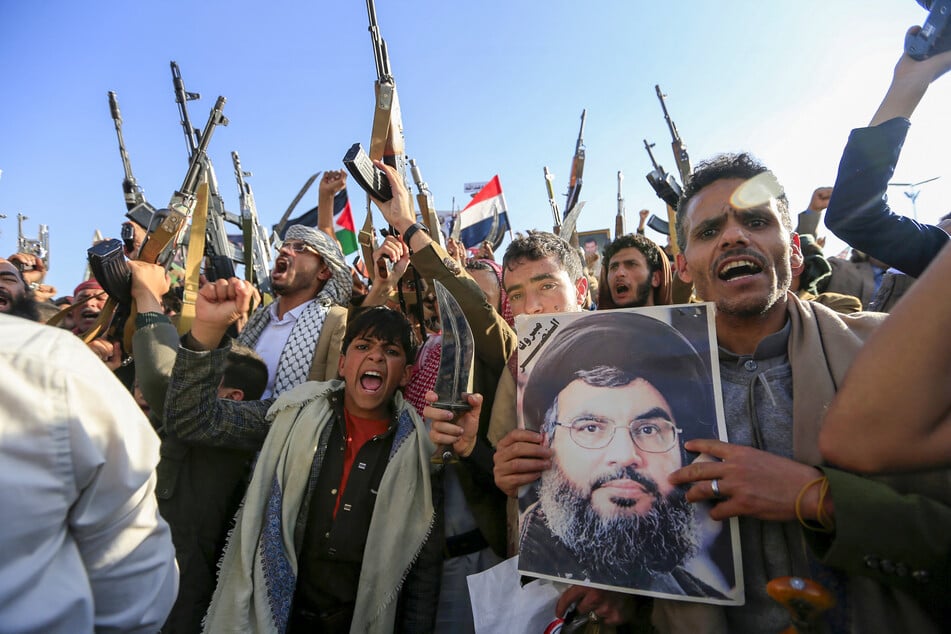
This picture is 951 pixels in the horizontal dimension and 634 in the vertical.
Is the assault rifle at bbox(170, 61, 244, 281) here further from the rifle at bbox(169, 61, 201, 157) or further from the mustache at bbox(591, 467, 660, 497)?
the mustache at bbox(591, 467, 660, 497)

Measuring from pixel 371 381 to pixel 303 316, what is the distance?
41.2 inches

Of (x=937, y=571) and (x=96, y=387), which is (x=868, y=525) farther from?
(x=96, y=387)

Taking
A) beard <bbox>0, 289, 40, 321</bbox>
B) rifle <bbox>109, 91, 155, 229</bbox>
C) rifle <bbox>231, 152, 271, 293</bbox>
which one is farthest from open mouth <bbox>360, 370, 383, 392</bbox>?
rifle <bbox>109, 91, 155, 229</bbox>

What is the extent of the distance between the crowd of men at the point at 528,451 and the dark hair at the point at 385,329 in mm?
13

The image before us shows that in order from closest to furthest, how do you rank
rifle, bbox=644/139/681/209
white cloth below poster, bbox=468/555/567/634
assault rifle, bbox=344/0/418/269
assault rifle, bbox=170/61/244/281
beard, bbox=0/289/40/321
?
white cloth below poster, bbox=468/555/567/634, assault rifle, bbox=344/0/418/269, beard, bbox=0/289/40/321, rifle, bbox=644/139/681/209, assault rifle, bbox=170/61/244/281

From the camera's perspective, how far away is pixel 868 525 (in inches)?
41.1

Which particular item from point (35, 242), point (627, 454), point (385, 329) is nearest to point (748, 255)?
point (627, 454)

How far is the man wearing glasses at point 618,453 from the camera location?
1.31 m

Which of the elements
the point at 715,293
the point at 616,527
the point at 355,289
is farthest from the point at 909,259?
the point at 355,289

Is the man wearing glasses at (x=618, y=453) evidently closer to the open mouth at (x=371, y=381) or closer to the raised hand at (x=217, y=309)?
the open mouth at (x=371, y=381)

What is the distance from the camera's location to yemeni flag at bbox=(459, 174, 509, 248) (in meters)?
7.80

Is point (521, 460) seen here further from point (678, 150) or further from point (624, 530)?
point (678, 150)

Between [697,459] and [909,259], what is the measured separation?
3.55ft

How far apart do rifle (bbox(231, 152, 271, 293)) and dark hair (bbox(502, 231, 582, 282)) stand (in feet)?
10.1
